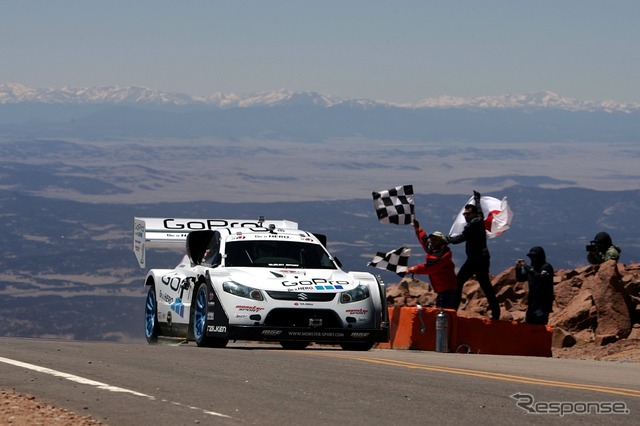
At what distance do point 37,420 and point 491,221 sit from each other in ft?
45.4

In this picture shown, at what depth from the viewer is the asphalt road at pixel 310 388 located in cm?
862

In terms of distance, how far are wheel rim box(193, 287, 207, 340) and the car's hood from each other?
434mm

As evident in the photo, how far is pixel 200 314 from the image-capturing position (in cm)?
1573

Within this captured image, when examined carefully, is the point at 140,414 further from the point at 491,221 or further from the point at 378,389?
Answer: the point at 491,221

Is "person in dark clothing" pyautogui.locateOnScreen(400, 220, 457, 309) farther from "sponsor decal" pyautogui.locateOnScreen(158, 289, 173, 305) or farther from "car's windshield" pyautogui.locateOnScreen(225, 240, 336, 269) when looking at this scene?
"sponsor decal" pyautogui.locateOnScreen(158, 289, 173, 305)

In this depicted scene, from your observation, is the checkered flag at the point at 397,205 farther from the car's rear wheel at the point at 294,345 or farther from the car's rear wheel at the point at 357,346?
the car's rear wheel at the point at 357,346

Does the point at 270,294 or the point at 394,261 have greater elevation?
the point at 270,294

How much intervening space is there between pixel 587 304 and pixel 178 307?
8.30 metres

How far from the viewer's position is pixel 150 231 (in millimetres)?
19328

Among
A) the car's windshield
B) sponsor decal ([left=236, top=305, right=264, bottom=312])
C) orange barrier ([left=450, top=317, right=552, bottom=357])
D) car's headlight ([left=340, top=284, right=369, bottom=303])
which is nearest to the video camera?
orange barrier ([left=450, top=317, right=552, bottom=357])

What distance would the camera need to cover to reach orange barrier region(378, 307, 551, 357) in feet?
57.0

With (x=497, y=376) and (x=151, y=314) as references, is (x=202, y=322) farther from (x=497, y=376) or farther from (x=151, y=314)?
(x=497, y=376)
